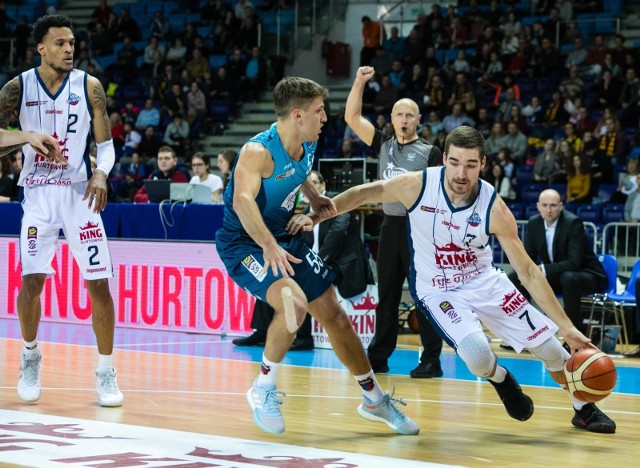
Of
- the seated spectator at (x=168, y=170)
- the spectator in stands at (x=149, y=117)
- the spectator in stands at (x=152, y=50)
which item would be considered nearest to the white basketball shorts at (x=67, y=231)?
the seated spectator at (x=168, y=170)

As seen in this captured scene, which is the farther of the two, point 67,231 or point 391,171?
point 391,171

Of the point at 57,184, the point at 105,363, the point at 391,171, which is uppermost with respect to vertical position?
the point at 391,171

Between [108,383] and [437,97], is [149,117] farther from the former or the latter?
[108,383]

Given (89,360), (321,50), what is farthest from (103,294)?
(321,50)

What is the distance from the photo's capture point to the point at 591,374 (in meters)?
5.05

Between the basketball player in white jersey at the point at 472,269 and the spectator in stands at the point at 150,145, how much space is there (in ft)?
42.4

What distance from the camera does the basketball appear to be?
5.05m

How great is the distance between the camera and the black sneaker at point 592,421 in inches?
211

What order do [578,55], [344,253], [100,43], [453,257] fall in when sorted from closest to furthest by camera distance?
1. [453,257]
2. [344,253]
3. [578,55]
4. [100,43]

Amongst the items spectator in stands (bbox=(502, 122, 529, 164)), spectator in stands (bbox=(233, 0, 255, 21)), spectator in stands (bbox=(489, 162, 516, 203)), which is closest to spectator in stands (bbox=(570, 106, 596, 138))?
spectator in stands (bbox=(502, 122, 529, 164))

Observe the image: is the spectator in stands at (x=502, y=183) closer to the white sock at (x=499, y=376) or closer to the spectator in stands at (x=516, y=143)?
the spectator in stands at (x=516, y=143)

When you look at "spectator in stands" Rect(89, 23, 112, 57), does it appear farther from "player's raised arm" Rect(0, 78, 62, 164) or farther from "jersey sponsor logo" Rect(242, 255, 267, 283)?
"jersey sponsor logo" Rect(242, 255, 267, 283)

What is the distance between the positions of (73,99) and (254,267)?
1659 millimetres

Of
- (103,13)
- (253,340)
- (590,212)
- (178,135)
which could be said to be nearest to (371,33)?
(178,135)
